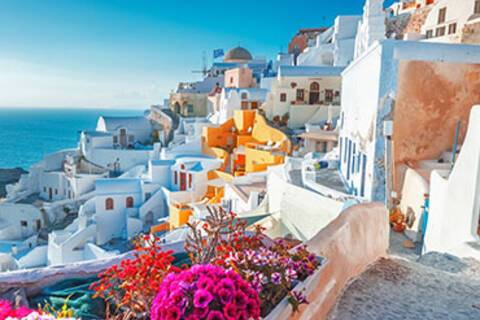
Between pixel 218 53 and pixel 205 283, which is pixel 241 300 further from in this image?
pixel 218 53

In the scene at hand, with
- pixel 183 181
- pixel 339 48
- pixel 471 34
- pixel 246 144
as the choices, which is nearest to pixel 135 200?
pixel 183 181

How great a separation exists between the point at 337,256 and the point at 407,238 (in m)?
6.01

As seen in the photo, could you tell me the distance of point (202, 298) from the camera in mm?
1941

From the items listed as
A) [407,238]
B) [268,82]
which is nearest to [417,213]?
[407,238]

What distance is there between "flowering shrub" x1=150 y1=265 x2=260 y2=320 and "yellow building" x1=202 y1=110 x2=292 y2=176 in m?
22.1

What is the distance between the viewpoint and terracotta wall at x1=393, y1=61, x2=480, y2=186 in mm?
9531

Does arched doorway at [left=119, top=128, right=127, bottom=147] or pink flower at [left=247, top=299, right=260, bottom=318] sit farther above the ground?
pink flower at [left=247, top=299, right=260, bottom=318]

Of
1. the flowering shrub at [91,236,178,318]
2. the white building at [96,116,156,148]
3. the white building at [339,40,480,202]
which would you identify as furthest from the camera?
the white building at [96,116,156,148]

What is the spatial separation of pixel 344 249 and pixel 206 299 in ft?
8.12

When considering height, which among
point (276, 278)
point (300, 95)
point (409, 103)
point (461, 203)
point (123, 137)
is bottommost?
point (123, 137)

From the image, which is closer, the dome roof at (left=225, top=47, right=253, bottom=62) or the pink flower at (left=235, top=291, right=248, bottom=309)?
the pink flower at (left=235, top=291, right=248, bottom=309)

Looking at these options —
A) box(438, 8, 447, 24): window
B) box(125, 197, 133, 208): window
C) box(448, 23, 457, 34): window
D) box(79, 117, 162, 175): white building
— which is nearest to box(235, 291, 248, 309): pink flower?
box(448, 23, 457, 34): window

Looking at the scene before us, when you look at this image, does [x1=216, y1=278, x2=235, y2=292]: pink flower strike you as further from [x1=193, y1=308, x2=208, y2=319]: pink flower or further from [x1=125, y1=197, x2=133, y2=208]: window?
[x1=125, y1=197, x2=133, y2=208]: window

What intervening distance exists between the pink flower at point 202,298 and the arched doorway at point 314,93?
29294 millimetres
